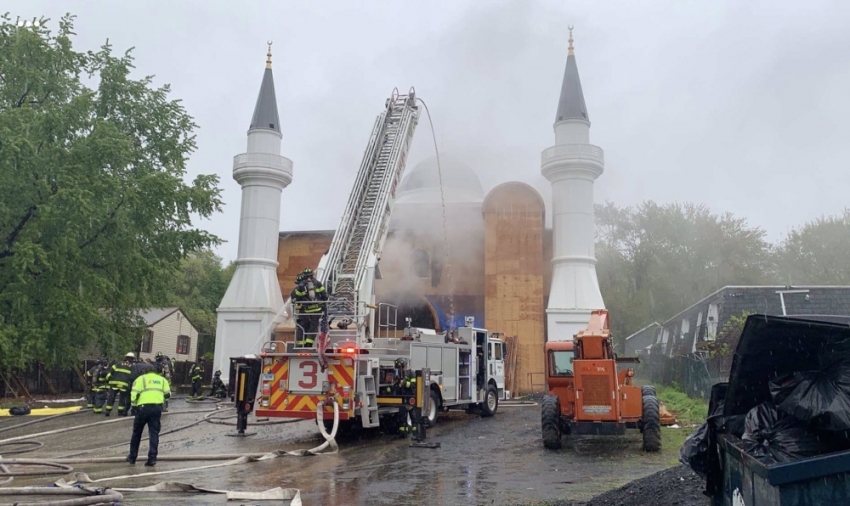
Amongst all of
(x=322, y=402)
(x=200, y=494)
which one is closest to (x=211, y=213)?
(x=322, y=402)

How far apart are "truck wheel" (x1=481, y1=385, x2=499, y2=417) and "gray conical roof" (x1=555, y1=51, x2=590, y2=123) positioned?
16.1 metres

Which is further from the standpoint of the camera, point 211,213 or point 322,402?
point 211,213

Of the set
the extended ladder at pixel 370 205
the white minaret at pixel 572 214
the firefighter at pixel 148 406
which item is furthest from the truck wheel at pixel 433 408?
the white minaret at pixel 572 214

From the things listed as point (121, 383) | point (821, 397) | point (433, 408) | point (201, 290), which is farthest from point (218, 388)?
point (201, 290)

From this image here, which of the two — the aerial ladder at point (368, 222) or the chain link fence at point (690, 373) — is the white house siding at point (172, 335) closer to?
the aerial ladder at point (368, 222)

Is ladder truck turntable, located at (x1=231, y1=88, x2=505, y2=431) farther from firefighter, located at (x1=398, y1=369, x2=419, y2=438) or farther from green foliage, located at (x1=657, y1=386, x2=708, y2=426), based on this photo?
green foliage, located at (x1=657, y1=386, x2=708, y2=426)

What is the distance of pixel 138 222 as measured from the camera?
2428 cm

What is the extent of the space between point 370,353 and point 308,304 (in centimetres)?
158

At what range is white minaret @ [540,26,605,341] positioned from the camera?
93.4 feet

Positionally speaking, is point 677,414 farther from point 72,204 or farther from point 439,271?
point 72,204

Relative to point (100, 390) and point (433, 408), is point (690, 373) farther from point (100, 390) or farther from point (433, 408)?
point (100, 390)

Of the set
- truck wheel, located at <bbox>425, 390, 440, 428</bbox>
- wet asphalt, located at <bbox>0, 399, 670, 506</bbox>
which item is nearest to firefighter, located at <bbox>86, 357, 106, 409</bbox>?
wet asphalt, located at <bbox>0, 399, 670, 506</bbox>

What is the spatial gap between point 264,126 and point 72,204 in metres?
11.0

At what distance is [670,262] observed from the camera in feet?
174
